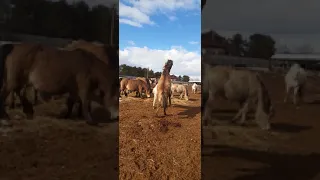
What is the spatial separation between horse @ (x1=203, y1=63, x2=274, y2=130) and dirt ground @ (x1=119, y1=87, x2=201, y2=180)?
0.46ft

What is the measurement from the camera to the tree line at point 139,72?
12.0 feet

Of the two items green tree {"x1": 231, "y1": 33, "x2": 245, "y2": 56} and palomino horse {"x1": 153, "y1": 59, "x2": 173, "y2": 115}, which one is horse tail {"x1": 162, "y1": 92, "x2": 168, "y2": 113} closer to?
palomino horse {"x1": 153, "y1": 59, "x2": 173, "y2": 115}

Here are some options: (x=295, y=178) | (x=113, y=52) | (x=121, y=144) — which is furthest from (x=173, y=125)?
(x=295, y=178)

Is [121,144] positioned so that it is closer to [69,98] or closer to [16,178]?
[69,98]

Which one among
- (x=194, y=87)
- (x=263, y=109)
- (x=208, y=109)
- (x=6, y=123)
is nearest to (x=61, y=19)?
(x=6, y=123)

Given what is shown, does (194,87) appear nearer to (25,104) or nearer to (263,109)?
(263,109)

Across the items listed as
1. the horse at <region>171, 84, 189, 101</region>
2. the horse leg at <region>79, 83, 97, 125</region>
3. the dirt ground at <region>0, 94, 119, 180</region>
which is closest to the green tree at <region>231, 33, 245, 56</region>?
the horse at <region>171, 84, 189, 101</region>

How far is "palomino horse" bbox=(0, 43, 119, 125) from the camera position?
3.45 meters

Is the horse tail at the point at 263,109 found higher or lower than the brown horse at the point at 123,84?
lower

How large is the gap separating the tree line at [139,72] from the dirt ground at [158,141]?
8.6 inches

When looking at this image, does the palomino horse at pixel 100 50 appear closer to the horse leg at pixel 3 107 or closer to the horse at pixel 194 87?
the horse leg at pixel 3 107

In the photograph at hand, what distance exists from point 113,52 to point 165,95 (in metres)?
0.68

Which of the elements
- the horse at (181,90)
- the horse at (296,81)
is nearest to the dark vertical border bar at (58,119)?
the horse at (181,90)

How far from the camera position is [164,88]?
375cm
